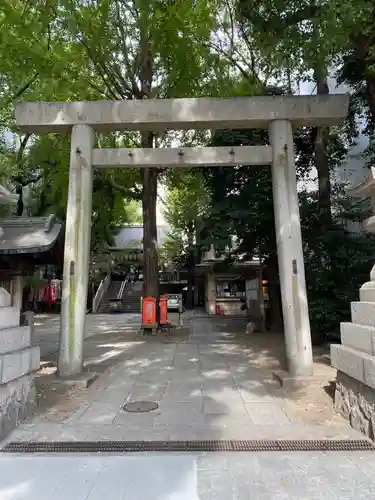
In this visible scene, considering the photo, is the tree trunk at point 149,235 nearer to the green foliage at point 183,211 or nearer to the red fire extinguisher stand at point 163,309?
the red fire extinguisher stand at point 163,309

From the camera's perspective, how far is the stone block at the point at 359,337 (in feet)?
14.5

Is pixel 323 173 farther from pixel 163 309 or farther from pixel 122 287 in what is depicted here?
pixel 122 287

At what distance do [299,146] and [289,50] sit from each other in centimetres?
571

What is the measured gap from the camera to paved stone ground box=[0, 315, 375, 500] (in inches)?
126

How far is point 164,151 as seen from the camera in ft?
25.0

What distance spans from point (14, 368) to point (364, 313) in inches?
174

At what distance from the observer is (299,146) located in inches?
515

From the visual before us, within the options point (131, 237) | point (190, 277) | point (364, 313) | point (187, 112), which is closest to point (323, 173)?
point (187, 112)

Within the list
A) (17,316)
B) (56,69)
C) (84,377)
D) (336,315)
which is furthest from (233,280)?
(17,316)

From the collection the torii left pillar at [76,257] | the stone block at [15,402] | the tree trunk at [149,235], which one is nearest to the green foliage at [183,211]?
the tree trunk at [149,235]

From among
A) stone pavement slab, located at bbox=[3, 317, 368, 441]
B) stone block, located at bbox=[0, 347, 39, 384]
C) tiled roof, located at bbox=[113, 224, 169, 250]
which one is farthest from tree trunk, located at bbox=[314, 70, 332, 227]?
tiled roof, located at bbox=[113, 224, 169, 250]

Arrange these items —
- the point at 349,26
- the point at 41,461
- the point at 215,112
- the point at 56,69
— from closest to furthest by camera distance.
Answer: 1. the point at 41,461
2. the point at 349,26
3. the point at 215,112
4. the point at 56,69

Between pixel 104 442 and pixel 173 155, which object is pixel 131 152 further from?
pixel 104 442

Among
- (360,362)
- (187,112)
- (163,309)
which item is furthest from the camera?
(163,309)
